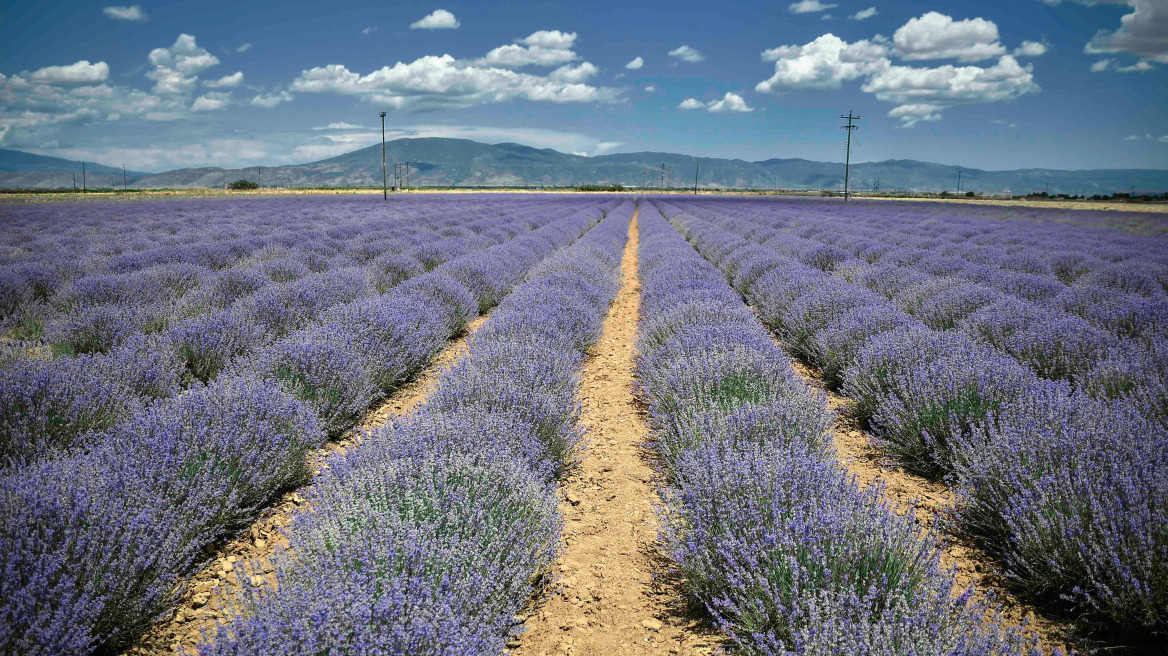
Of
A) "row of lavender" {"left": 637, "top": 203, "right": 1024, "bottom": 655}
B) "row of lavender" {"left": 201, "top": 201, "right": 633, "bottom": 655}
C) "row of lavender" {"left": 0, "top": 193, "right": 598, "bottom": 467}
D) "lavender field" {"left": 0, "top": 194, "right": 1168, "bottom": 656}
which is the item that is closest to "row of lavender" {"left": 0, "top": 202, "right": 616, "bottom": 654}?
"lavender field" {"left": 0, "top": 194, "right": 1168, "bottom": 656}

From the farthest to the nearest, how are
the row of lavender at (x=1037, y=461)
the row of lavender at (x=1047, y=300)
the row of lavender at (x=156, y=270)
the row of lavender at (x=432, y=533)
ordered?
the row of lavender at (x=156, y=270)
the row of lavender at (x=1047, y=300)
the row of lavender at (x=1037, y=461)
the row of lavender at (x=432, y=533)

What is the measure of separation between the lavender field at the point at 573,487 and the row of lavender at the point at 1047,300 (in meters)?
0.05

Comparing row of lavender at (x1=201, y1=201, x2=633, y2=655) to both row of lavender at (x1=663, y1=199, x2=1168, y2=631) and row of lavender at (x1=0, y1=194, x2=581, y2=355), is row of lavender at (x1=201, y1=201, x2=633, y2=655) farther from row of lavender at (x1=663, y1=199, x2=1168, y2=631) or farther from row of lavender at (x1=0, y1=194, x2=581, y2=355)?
row of lavender at (x1=0, y1=194, x2=581, y2=355)

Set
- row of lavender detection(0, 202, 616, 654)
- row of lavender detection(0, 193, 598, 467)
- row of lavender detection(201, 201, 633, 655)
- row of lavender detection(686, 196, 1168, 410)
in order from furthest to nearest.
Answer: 1. row of lavender detection(686, 196, 1168, 410)
2. row of lavender detection(0, 193, 598, 467)
3. row of lavender detection(0, 202, 616, 654)
4. row of lavender detection(201, 201, 633, 655)

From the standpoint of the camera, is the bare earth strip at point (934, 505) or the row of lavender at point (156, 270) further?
the row of lavender at point (156, 270)

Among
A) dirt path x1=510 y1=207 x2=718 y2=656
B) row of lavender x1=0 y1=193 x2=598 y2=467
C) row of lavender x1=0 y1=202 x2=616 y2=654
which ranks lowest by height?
dirt path x1=510 y1=207 x2=718 y2=656

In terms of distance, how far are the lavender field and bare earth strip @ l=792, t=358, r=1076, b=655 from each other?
0.03m

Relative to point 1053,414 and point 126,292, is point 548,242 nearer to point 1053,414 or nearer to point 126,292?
point 126,292

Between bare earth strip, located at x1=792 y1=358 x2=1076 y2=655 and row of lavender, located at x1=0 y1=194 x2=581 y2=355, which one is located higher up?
row of lavender, located at x1=0 y1=194 x2=581 y2=355

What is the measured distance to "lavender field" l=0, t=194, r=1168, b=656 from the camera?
1688 mm

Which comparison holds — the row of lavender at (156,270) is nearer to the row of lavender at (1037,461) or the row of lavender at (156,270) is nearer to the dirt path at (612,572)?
the dirt path at (612,572)

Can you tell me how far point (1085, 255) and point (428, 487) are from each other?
39.6 ft

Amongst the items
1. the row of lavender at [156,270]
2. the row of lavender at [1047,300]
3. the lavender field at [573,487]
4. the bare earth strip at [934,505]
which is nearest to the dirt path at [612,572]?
the lavender field at [573,487]

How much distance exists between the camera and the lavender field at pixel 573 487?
169 cm
